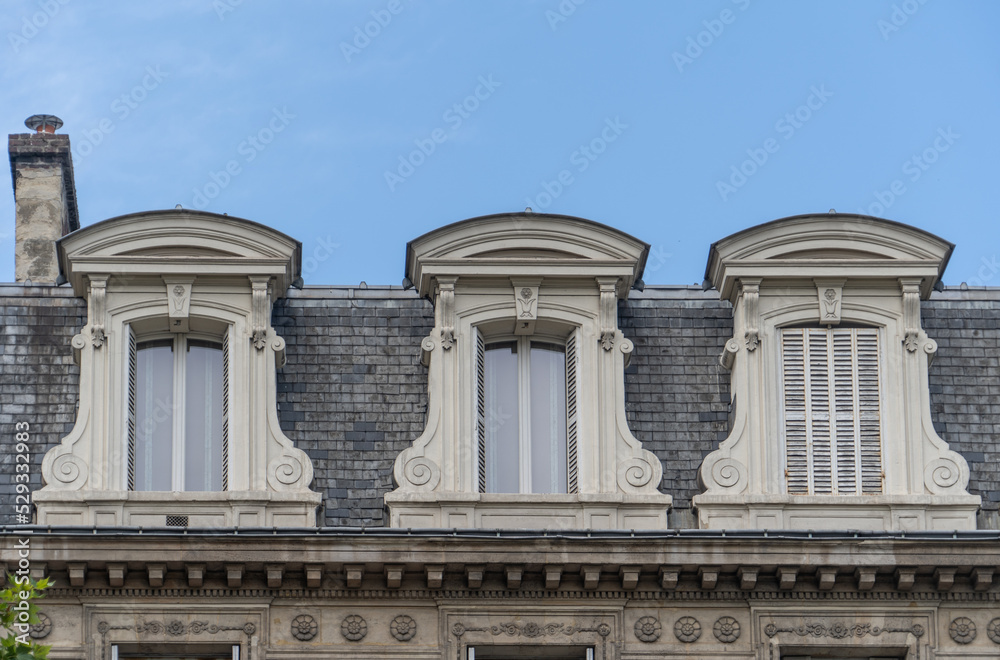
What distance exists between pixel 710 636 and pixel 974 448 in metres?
4.62

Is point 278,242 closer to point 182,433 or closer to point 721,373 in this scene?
point 182,433

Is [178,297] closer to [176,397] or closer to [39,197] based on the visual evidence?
[176,397]

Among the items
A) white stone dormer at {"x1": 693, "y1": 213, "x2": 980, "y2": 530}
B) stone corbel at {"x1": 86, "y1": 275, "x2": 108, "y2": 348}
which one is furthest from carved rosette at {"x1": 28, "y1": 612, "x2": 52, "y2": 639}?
white stone dormer at {"x1": 693, "y1": 213, "x2": 980, "y2": 530}

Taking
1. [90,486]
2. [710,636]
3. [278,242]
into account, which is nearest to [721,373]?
[710,636]

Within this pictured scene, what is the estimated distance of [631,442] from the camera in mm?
30547

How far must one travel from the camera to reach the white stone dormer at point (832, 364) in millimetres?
30531

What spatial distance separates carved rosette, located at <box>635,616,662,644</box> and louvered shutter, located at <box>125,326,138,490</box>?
6.78 m

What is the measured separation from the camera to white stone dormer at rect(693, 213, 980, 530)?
30.5m

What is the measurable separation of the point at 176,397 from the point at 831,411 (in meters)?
8.70

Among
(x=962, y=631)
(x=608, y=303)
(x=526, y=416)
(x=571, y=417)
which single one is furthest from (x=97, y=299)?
(x=962, y=631)

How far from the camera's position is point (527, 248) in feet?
102

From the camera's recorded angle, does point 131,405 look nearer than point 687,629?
No

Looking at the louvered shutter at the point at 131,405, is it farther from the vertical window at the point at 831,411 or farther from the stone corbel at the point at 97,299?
the vertical window at the point at 831,411

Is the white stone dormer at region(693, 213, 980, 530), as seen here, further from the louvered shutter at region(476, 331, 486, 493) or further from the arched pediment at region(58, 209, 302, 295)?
the arched pediment at region(58, 209, 302, 295)
